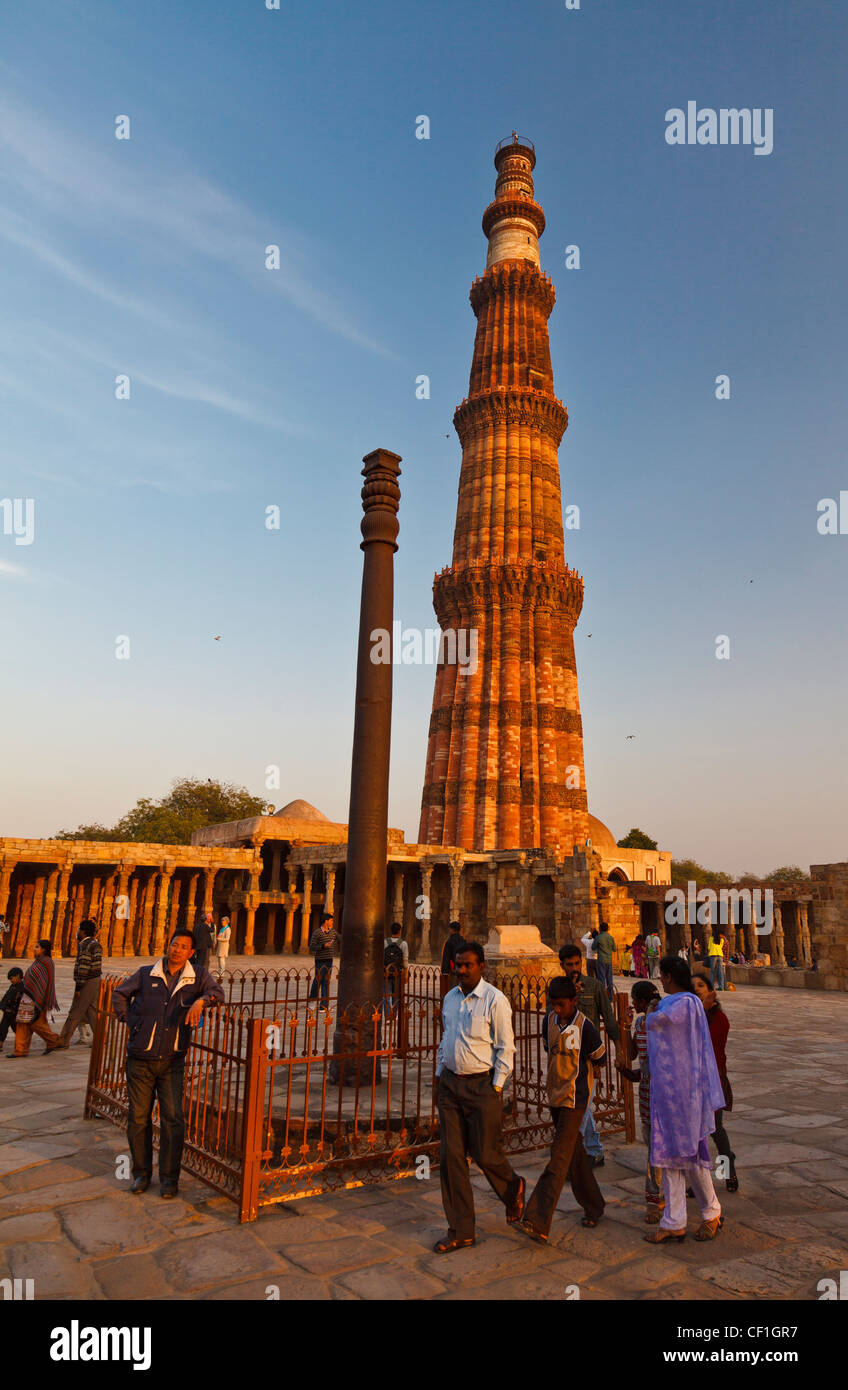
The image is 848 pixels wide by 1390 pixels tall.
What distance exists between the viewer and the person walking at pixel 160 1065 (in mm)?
4660

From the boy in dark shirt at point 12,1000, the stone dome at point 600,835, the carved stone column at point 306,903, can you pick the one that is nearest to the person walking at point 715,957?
the boy in dark shirt at point 12,1000

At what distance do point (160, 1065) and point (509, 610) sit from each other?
118 feet

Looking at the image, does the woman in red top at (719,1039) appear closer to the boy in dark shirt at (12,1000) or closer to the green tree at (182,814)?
the boy in dark shirt at (12,1000)

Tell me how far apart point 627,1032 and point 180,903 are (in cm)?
2795

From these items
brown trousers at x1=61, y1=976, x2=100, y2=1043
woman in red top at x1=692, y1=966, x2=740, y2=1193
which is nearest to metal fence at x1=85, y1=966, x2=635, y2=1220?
woman in red top at x1=692, y1=966, x2=740, y2=1193

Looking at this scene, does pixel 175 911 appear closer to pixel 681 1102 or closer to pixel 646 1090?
pixel 646 1090

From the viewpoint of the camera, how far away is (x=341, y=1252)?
3777mm

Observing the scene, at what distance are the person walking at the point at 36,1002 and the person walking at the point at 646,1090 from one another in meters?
6.36

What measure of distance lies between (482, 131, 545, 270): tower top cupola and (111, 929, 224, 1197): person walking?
47241mm

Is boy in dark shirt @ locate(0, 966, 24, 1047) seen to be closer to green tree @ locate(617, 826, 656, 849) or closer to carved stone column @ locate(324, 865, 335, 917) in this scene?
carved stone column @ locate(324, 865, 335, 917)

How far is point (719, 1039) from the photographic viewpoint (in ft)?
16.8
